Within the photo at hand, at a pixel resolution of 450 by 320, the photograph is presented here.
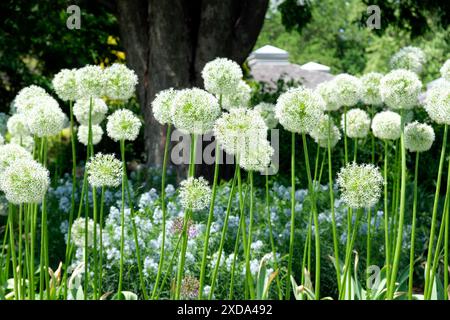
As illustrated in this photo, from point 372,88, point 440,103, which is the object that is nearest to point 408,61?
point 372,88

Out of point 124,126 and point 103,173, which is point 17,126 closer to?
point 124,126

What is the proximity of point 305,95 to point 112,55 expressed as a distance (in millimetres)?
9815

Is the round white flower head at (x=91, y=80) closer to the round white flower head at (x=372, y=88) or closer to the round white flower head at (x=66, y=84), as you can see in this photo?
the round white flower head at (x=66, y=84)

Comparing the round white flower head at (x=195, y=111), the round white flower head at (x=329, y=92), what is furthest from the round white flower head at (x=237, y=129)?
the round white flower head at (x=329, y=92)

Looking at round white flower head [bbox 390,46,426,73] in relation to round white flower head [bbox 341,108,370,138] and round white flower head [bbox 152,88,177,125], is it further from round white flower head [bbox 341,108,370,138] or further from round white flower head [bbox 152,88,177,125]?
round white flower head [bbox 152,88,177,125]

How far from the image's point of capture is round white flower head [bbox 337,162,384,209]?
2.24 m

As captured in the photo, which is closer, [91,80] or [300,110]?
[300,110]

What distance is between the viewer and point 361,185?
2244mm

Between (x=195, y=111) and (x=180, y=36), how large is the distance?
493 centimetres

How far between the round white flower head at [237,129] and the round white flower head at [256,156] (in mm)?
120

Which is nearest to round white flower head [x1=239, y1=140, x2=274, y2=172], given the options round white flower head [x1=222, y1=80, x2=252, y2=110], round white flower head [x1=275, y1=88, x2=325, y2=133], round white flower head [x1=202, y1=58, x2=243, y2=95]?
round white flower head [x1=275, y1=88, x2=325, y2=133]

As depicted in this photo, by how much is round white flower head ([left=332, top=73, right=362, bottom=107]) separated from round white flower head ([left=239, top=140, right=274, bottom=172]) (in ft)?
2.85
